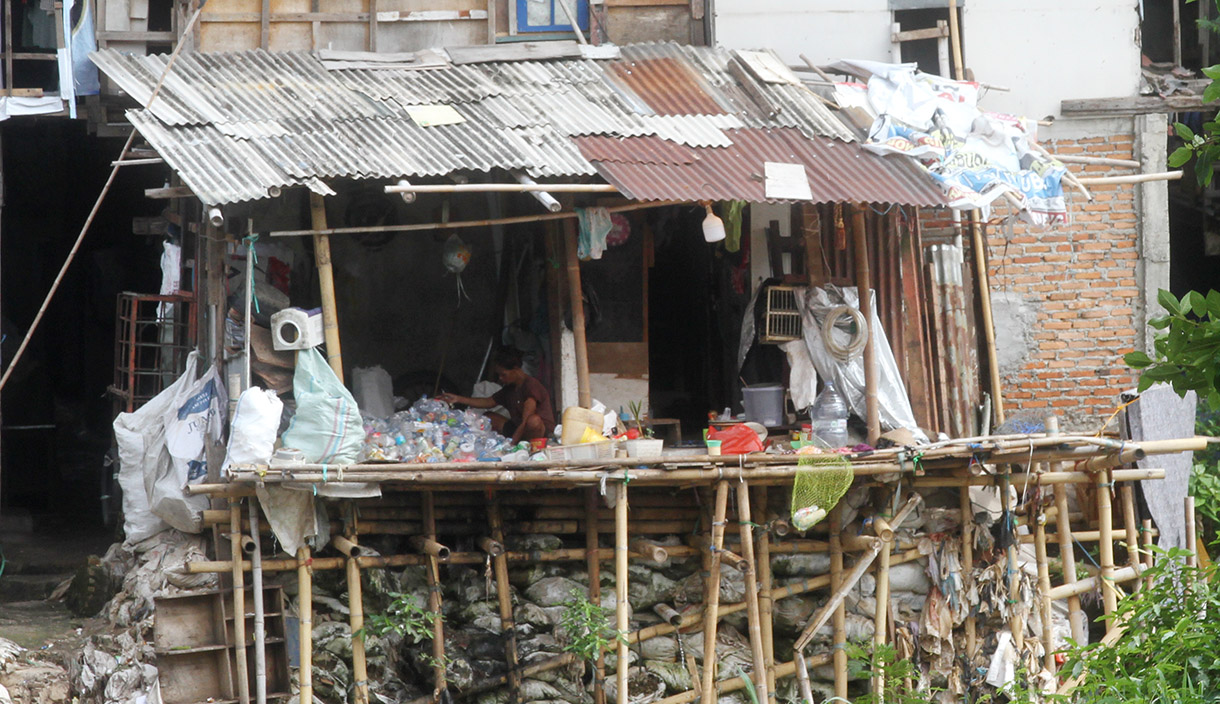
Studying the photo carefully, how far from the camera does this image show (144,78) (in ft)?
33.5

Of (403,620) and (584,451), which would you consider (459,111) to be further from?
(403,620)

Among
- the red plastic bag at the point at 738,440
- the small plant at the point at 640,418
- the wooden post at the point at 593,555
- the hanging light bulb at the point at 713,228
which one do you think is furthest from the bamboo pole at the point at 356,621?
the hanging light bulb at the point at 713,228

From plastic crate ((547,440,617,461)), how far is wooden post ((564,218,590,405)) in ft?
1.59

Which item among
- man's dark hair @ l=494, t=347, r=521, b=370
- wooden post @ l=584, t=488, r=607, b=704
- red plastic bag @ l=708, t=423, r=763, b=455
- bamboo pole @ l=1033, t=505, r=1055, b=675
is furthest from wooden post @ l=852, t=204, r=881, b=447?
man's dark hair @ l=494, t=347, r=521, b=370

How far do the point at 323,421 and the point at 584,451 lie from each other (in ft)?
5.72

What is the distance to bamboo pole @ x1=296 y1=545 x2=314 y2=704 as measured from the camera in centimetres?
941

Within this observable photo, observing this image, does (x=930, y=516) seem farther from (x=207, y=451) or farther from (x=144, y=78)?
(x=144, y=78)

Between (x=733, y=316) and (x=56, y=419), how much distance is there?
747 cm

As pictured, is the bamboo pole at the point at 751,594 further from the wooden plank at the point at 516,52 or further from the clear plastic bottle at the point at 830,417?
the wooden plank at the point at 516,52

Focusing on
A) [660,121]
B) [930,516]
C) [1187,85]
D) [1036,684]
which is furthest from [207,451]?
[1187,85]

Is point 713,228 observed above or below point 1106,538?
above

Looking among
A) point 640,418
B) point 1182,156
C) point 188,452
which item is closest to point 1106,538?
point 640,418

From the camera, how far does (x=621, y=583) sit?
965 centimetres

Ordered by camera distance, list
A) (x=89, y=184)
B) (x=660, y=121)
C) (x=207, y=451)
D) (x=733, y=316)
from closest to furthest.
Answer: (x=207, y=451), (x=660, y=121), (x=733, y=316), (x=89, y=184)
